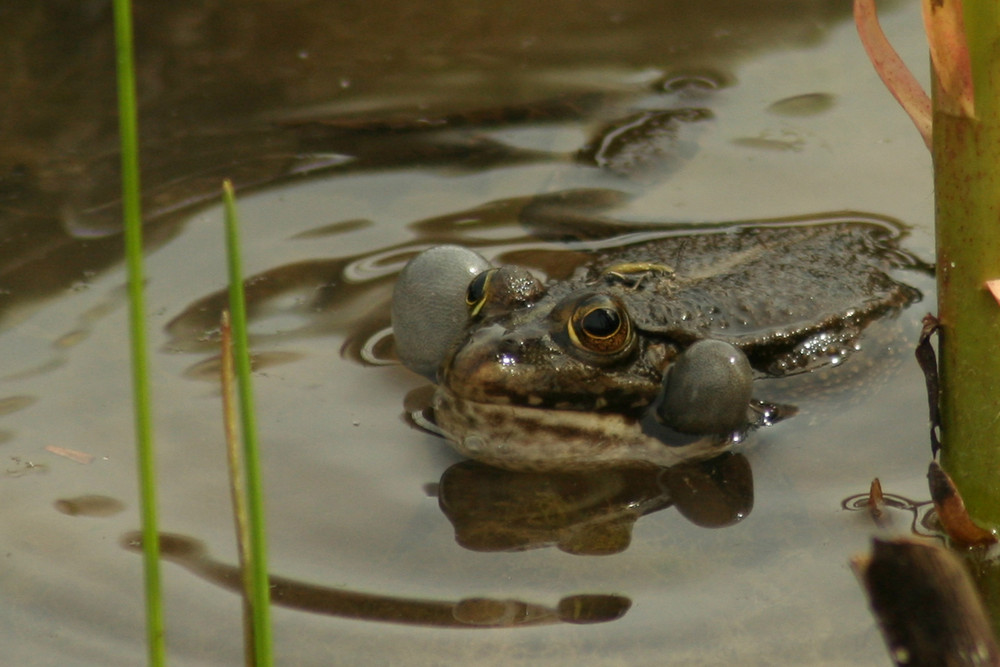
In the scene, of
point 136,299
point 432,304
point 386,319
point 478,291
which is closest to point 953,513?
point 478,291

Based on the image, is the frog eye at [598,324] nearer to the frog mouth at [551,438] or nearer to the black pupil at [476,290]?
the frog mouth at [551,438]

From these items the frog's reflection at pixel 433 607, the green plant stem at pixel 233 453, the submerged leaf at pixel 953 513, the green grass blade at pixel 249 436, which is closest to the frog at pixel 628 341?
the frog's reflection at pixel 433 607

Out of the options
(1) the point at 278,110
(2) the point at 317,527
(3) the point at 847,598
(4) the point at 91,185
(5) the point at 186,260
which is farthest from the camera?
(1) the point at 278,110

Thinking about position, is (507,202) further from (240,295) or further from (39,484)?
(240,295)

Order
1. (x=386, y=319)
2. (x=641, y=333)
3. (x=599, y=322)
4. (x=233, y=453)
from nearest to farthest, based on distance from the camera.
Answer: (x=233, y=453)
(x=599, y=322)
(x=641, y=333)
(x=386, y=319)

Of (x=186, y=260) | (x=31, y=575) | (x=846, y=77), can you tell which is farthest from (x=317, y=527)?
(x=846, y=77)

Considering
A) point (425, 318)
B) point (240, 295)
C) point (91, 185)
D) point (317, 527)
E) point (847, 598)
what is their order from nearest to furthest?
point (240, 295) → point (847, 598) → point (317, 527) → point (425, 318) → point (91, 185)

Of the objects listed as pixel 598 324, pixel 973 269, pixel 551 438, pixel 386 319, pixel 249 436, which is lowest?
pixel 249 436

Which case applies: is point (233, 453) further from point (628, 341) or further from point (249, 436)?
point (628, 341)
